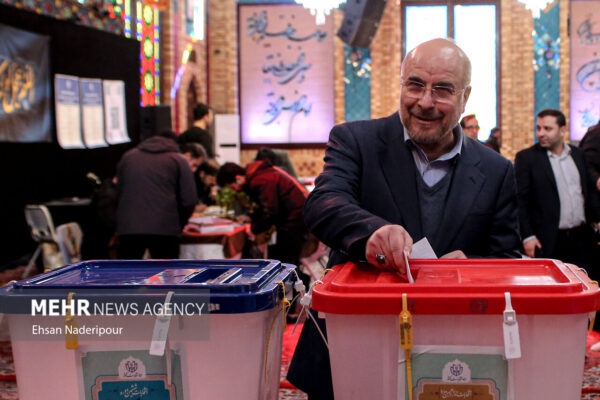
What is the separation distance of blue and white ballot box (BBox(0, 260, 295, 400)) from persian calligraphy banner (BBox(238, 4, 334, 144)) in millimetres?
12927

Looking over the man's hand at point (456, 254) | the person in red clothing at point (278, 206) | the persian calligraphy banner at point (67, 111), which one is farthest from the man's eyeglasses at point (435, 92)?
the persian calligraphy banner at point (67, 111)

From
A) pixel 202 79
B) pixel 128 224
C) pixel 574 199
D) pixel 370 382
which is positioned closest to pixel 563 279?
pixel 370 382

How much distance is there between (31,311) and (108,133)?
26.7 ft

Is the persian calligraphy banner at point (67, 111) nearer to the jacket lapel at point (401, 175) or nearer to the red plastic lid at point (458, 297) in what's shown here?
the jacket lapel at point (401, 175)

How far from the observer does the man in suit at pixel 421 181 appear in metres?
1.67

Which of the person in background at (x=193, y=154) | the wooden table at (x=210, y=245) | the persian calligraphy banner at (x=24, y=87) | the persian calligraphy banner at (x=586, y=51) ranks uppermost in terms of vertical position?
the persian calligraphy banner at (x=586, y=51)

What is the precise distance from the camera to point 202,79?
13.2 metres

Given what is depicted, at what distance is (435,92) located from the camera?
168cm

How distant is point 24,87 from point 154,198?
2980mm

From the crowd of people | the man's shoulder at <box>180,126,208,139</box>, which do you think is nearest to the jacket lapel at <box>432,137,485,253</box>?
the crowd of people

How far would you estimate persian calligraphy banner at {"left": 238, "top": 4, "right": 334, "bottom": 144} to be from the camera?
1410cm

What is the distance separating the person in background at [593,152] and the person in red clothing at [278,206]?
2010 mm

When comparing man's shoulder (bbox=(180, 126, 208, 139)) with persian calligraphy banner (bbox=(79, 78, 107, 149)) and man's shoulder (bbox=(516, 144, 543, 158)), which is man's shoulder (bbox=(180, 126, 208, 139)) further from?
man's shoulder (bbox=(516, 144, 543, 158))

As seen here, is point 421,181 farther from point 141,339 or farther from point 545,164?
point 545,164
